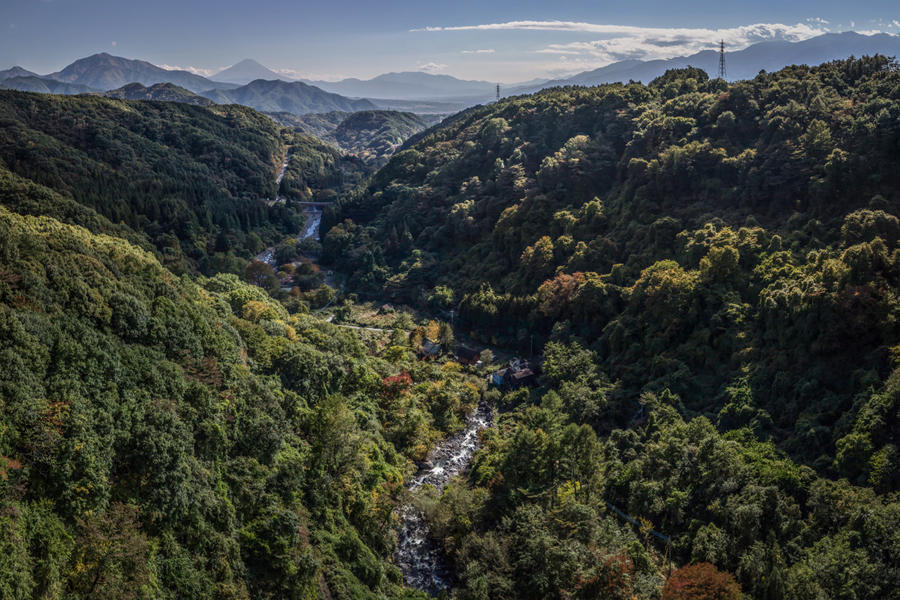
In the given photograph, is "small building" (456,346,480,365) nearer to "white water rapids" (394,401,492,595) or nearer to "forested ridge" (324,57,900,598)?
"forested ridge" (324,57,900,598)

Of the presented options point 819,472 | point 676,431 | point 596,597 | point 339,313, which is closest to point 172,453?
point 596,597

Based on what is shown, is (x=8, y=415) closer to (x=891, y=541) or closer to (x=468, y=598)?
(x=468, y=598)

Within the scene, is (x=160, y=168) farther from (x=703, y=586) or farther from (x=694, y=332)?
(x=703, y=586)

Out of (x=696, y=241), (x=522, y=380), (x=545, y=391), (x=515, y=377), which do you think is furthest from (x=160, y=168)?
(x=696, y=241)

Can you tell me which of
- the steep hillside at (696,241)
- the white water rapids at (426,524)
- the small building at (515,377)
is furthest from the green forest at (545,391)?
the small building at (515,377)

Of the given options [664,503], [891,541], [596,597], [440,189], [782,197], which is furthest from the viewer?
[440,189]

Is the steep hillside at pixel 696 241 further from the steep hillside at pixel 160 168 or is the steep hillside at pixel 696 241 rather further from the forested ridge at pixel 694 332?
the steep hillside at pixel 160 168

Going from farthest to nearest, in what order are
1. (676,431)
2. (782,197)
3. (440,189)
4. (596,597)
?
(440,189) < (782,197) < (676,431) < (596,597)
